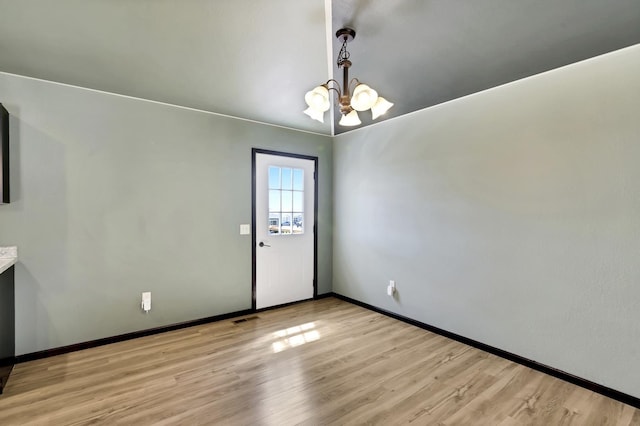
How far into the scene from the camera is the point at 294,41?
7.32 feet

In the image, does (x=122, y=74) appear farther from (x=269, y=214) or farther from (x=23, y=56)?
(x=269, y=214)

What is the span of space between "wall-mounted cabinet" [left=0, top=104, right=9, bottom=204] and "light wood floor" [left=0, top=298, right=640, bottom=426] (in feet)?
4.83

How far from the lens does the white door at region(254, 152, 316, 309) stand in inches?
157

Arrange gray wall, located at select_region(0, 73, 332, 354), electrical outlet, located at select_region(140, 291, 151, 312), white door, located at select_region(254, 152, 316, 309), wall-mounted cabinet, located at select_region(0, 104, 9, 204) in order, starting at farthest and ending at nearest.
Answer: white door, located at select_region(254, 152, 316, 309) → electrical outlet, located at select_region(140, 291, 151, 312) → gray wall, located at select_region(0, 73, 332, 354) → wall-mounted cabinet, located at select_region(0, 104, 9, 204)

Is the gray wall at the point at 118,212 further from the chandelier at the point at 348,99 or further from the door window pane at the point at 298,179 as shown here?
the chandelier at the point at 348,99

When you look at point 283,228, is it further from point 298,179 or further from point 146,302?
point 146,302

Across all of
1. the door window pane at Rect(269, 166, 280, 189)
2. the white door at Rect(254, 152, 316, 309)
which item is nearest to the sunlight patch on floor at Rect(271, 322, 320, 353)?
the white door at Rect(254, 152, 316, 309)

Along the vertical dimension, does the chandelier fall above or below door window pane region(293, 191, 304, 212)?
above

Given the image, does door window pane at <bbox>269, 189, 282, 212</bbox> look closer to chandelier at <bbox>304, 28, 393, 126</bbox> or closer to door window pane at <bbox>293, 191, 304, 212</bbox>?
door window pane at <bbox>293, 191, 304, 212</bbox>

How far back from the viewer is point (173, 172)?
10.9 ft

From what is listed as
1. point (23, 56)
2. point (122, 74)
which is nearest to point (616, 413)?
point (122, 74)

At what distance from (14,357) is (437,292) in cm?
399

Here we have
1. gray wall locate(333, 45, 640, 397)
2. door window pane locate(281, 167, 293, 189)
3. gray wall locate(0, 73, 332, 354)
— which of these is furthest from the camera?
door window pane locate(281, 167, 293, 189)

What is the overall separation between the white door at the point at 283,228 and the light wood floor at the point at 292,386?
3.21 feet
